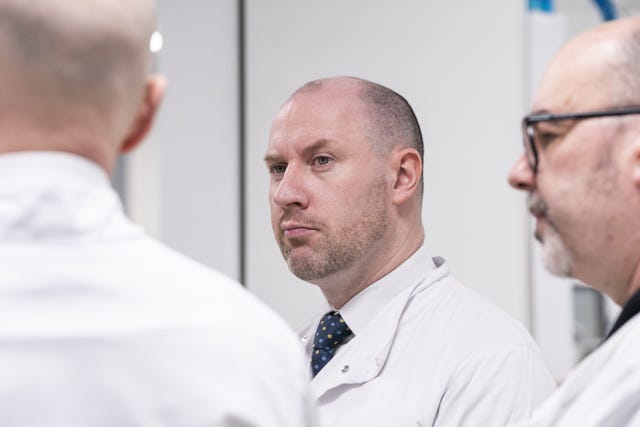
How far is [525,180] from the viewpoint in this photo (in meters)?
0.86

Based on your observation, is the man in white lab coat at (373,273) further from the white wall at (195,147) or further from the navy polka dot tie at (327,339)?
the white wall at (195,147)

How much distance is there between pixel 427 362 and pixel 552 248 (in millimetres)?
388

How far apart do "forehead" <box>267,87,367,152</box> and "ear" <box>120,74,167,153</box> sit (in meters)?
0.77

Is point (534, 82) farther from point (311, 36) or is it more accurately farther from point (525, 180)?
point (525, 180)

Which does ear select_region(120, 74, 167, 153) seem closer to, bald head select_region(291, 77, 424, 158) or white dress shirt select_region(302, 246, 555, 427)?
white dress shirt select_region(302, 246, 555, 427)

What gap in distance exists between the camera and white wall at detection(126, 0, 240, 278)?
1.93 metres

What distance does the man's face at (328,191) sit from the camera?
1351mm

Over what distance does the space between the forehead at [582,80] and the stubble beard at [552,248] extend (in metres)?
0.10

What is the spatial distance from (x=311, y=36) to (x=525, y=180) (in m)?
1.22

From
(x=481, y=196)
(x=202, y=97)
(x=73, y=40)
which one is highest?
(x=73, y=40)

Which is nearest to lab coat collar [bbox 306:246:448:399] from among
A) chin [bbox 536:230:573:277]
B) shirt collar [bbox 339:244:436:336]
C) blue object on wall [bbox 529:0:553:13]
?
shirt collar [bbox 339:244:436:336]

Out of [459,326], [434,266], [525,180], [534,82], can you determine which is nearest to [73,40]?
[525,180]

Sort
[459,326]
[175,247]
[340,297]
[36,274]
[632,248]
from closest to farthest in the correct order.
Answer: [36,274], [632,248], [459,326], [340,297], [175,247]

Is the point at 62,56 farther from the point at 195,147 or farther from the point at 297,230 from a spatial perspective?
the point at 195,147
